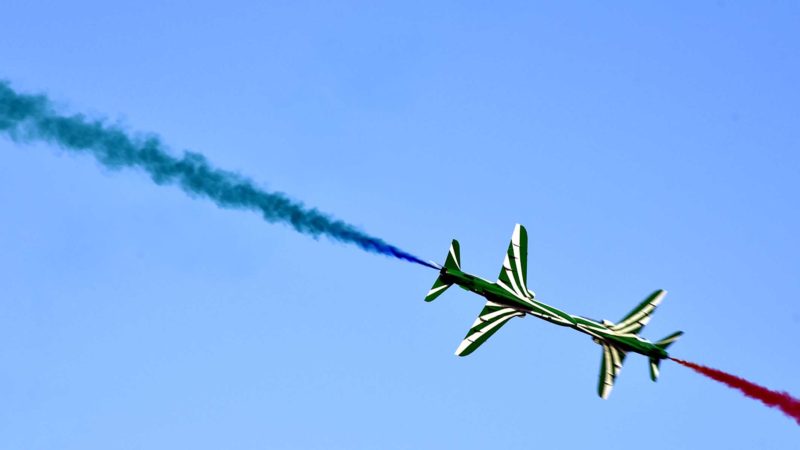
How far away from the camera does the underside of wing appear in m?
86.1

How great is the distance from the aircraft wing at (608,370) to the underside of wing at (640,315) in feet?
3.78

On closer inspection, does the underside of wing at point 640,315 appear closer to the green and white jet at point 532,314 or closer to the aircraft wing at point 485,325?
the green and white jet at point 532,314

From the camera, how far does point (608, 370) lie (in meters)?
85.3

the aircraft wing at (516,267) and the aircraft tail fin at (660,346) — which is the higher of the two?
the aircraft wing at (516,267)

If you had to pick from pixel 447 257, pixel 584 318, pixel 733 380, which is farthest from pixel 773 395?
pixel 447 257

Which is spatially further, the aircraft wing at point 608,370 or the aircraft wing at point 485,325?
the aircraft wing at point 608,370

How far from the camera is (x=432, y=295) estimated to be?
83500 mm

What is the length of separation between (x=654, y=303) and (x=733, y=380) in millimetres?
4466

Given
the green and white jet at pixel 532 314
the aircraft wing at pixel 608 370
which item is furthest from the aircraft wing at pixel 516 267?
the aircraft wing at pixel 608 370

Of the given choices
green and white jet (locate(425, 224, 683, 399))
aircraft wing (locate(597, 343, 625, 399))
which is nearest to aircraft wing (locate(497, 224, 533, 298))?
green and white jet (locate(425, 224, 683, 399))

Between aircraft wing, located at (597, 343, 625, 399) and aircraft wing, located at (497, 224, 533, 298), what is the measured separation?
389 centimetres

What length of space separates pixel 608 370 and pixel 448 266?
7850 mm

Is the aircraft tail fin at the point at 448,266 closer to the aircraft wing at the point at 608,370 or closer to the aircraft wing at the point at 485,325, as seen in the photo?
the aircraft wing at the point at 485,325

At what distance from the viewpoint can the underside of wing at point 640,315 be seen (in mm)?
86062
